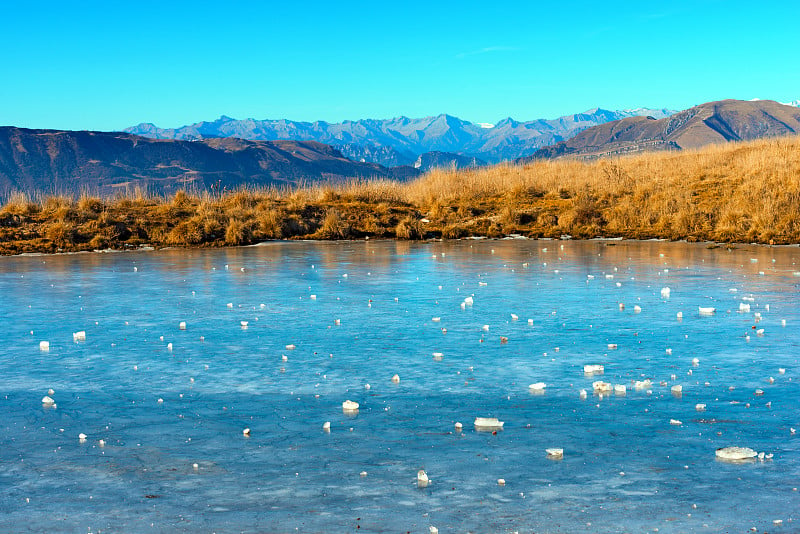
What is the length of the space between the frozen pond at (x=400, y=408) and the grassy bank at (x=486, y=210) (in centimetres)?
1318

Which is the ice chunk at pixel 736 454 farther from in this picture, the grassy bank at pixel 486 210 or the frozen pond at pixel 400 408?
the grassy bank at pixel 486 210

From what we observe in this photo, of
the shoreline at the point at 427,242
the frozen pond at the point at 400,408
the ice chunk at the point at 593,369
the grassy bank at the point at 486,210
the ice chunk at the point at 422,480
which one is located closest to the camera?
the frozen pond at the point at 400,408

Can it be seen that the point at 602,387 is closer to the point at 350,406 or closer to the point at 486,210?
the point at 350,406

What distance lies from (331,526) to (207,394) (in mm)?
3682

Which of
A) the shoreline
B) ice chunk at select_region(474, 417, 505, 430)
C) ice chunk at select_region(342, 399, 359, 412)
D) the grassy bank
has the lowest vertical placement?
ice chunk at select_region(474, 417, 505, 430)

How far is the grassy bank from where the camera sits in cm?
2912

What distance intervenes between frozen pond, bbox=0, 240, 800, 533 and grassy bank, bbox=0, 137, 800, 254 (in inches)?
519

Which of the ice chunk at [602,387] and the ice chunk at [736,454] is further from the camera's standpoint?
the ice chunk at [602,387]

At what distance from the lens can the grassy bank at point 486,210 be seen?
29.1m

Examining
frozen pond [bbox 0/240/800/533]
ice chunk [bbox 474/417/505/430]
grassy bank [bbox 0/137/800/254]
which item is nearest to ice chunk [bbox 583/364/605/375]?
frozen pond [bbox 0/240/800/533]

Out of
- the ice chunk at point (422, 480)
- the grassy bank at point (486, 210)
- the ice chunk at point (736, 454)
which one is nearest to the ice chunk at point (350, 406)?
the ice chunk at point (422, 480)

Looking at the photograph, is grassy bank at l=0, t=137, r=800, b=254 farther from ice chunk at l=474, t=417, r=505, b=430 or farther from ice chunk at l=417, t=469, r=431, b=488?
ice chunk at l=417, t=469, r=431, b=488

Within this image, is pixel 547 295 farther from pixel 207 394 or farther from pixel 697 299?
pixel 207 394

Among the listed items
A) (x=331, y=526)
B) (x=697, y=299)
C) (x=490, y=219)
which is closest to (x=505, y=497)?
(x=331, y=526)
